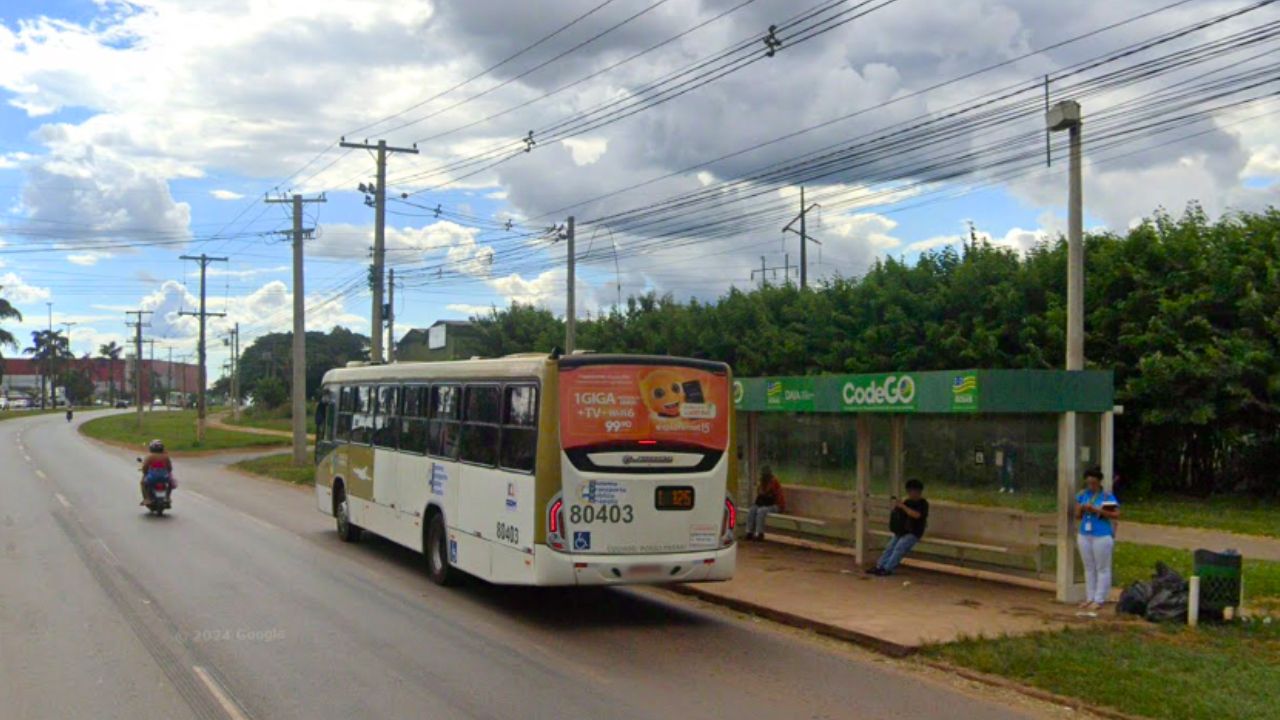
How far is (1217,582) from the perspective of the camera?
37.1 ft

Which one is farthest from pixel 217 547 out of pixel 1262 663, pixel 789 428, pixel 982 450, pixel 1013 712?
pixel 1262 663

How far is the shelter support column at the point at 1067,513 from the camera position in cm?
1306

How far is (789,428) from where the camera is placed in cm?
1922

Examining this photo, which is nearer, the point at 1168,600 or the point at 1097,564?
the point at 1168,600

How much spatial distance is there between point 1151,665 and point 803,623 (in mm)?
3570

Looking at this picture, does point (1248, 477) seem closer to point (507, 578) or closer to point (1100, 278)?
point (1100, 278)

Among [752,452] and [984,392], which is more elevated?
[984,392]

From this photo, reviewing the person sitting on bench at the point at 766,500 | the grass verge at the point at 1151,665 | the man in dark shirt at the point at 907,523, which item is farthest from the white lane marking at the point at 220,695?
the person sitting on bench at the point at 766,500

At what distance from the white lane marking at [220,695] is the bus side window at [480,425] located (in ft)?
14.1

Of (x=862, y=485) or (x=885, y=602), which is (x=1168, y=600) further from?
(x=862, y=485)

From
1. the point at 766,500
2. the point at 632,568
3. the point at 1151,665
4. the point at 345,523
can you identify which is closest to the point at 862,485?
the point at 766,500

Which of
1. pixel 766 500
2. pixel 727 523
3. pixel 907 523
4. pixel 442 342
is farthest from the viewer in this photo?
pixel 442 342

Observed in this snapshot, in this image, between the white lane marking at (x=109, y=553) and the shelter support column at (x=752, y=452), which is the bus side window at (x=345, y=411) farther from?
the shelter support column at (x=752, y=452)

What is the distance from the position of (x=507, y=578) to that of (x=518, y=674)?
2.82 m
